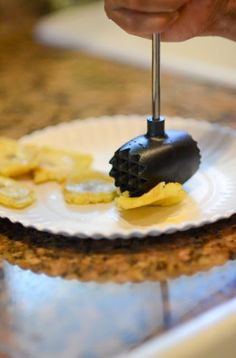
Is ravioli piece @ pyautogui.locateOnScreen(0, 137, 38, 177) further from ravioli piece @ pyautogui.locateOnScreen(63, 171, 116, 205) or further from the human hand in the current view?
the human hand

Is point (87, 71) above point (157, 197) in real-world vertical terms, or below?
above

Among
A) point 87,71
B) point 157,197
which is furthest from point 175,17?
point 87,71

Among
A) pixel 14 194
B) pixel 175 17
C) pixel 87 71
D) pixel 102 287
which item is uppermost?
pixel 87 71

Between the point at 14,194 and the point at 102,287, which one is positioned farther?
the point at 14,194

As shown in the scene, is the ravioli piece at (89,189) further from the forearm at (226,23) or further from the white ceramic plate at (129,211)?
the forearm at (226,23)

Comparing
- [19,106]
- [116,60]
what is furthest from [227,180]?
[116,60]

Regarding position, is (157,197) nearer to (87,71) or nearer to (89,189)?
(89,189)
